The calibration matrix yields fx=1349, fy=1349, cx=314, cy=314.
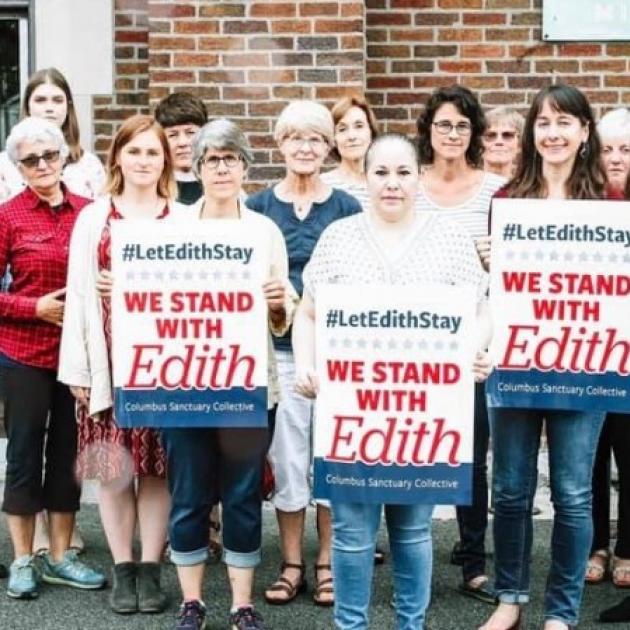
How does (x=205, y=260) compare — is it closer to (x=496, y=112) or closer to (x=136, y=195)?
(x=136, y=195)

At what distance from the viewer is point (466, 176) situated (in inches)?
206

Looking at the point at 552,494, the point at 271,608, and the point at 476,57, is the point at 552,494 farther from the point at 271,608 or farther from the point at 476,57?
the point at 476,57

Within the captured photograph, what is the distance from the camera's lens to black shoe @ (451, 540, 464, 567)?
5.44 meters

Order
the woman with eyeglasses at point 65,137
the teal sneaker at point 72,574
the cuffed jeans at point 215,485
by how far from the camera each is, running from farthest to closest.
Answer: the woman with eyeglasses at point 65,137 → the teal sneaker at point 72,574 → the cuffed jeans at point 215,485

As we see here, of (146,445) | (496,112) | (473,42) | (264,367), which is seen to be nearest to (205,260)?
(264,367)

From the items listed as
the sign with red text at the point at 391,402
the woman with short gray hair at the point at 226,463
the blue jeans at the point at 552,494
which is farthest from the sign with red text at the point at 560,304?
the woman with short gray hair at the point at 226,463

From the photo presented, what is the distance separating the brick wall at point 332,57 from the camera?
7.21m

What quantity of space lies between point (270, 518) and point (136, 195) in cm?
218

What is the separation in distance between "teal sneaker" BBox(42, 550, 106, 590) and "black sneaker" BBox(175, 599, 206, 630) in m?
0.68

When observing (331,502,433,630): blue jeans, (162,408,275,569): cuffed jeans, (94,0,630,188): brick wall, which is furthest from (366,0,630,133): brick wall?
(331,502,433,630): blue jeans

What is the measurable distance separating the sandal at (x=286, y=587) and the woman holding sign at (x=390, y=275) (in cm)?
94

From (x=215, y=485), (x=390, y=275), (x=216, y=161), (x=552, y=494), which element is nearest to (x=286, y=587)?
(x=215, y=485)

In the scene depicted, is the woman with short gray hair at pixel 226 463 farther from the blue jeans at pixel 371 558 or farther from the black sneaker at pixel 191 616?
the blue jeans at pixel 371 558

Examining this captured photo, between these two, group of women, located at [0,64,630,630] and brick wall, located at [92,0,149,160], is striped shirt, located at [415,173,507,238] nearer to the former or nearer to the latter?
group of women, located at [0,64,630,630]
